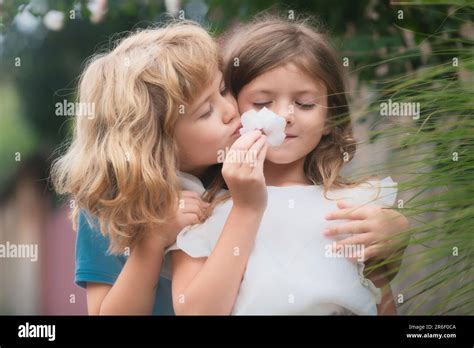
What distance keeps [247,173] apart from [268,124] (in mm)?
172

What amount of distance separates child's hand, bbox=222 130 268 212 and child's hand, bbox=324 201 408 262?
235 mm

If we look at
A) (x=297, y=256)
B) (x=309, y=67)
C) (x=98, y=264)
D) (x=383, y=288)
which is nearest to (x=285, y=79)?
(x=309, y=67)

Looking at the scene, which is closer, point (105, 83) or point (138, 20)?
point (105, 83)

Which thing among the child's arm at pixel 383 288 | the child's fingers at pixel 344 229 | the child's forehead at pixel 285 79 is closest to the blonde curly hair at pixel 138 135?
the child's forehead at pixel 285 79

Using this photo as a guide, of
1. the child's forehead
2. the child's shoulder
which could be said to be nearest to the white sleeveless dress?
the child's shoulder

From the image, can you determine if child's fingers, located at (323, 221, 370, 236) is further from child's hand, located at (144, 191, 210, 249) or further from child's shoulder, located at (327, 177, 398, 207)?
child's hand, located at (144, 191, 210, 249)

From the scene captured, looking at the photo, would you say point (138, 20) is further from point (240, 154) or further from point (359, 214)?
point (359, 214)

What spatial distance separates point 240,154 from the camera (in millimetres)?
2174

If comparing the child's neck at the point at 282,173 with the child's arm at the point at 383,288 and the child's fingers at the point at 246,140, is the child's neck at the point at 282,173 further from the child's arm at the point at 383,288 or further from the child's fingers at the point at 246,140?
the child's arm at the point at 383,288

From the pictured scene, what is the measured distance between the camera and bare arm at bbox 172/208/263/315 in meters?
2.12

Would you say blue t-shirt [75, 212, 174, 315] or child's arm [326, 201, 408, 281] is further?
blue t-shirt [75, 212, 174, 315]

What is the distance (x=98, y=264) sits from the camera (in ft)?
7.63
